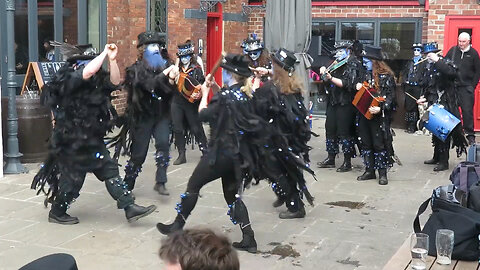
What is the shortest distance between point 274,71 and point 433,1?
7.94 m

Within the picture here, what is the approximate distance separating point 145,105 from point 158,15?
663 cm

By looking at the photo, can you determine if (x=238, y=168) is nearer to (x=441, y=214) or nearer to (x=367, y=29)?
(x=441, y=214)

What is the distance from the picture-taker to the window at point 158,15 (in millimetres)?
13188

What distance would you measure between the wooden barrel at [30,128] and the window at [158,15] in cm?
450

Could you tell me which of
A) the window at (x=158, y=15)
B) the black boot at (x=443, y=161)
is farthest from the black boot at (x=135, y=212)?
the window at (x=158, y=15)

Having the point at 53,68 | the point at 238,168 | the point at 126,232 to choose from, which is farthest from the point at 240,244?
the point at 53,68

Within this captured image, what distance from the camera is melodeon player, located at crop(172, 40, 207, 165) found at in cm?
902

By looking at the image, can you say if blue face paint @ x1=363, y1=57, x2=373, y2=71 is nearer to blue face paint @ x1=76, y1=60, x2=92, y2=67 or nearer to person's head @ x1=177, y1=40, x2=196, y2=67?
person's head @ x1=177, y1=40, x2=196, y2=67

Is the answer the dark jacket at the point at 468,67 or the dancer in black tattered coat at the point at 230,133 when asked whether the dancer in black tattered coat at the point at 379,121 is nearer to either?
the dark jacket at the point at 468,67

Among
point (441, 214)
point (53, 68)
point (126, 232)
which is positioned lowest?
point (126, 232)

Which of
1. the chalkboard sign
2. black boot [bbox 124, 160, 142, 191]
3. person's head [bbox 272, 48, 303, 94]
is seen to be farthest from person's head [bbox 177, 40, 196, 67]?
person's head [bbox 272, 48, 303, 94]

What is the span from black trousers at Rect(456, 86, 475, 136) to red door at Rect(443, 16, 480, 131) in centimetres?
192

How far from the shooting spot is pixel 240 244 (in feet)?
18.7

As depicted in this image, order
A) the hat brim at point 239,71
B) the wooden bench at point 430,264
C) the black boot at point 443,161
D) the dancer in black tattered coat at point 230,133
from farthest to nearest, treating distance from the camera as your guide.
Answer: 1. the black boot at point 443,161
2. the hat brim at point 239,71
3. the dancer in black tattered coat at point 230,133
4. the wooden bench at point 430,264
